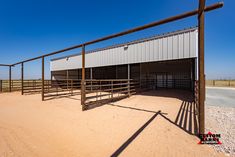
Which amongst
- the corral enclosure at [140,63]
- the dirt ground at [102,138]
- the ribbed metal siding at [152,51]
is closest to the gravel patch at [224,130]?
the dirt ground at [102,138]

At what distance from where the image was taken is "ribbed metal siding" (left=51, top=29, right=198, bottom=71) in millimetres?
6258

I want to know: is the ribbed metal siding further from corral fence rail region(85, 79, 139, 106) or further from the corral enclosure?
corral fence rail region(85, 79, 139, 106)

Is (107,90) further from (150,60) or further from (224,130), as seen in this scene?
(224,130)

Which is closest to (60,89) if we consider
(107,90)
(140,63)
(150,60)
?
(107,90)

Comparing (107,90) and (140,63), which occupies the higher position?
(140,63)

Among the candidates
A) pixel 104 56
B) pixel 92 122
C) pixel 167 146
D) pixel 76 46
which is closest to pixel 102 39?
pixel 76 46

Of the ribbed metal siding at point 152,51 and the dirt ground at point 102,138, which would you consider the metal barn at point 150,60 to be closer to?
the ribbed metal siding at point 152,51

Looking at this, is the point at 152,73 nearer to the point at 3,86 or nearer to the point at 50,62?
the point at 50,62

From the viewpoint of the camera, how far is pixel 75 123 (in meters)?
3.29

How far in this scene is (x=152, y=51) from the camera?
7.58 metres

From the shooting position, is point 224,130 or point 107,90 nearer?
point 224,130

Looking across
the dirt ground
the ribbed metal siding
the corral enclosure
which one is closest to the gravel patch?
the dirt ground

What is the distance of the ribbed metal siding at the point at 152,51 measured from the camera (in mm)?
6258

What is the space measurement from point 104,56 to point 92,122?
7576 mm
